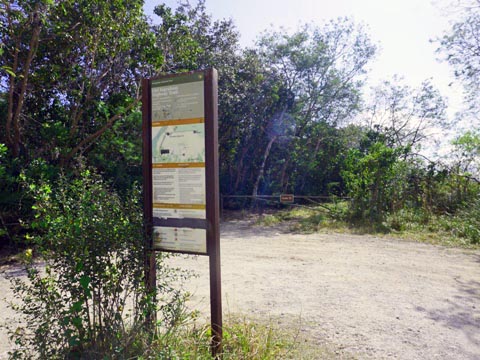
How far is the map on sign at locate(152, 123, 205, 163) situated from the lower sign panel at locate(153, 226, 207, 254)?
0.59 metres

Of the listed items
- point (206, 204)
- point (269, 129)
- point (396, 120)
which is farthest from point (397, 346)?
point (396, 120)

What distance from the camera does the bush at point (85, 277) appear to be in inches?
113

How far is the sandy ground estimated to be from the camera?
153 inches

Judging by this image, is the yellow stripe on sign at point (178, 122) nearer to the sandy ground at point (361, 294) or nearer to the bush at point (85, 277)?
the bush at point (85, 277)

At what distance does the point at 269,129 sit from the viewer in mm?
17344

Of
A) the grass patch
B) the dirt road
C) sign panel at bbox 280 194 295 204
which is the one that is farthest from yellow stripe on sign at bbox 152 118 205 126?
sign panel at bbox 280 194 295 204

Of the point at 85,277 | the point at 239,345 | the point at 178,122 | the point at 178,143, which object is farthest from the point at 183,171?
the point at 239,345

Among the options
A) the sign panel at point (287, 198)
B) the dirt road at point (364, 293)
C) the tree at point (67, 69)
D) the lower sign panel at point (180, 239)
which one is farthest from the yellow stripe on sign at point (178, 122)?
the sign panel at point (287, 198)

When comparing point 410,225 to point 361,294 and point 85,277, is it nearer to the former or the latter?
point 361,294

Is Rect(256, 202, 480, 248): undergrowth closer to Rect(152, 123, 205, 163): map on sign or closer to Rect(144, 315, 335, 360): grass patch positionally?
Rect(144, 315, 335, 360): grass patch

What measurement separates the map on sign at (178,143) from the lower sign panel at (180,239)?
1.93ft

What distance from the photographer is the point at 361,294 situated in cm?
538

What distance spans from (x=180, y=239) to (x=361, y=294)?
307cm

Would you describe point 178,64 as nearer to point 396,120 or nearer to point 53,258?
point 53,258
